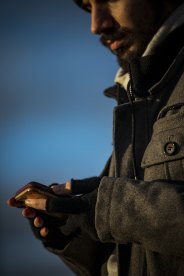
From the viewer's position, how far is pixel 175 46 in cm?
163

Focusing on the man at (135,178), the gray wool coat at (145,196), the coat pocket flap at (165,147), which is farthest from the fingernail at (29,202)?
the coat pocket flap at (165,147)

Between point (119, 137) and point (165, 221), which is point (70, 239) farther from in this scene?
point (165, 221)

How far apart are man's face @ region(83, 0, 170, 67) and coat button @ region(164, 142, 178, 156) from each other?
67 cm

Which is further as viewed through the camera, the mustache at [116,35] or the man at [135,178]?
the mustache at [116,35]

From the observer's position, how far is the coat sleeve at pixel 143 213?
118cm

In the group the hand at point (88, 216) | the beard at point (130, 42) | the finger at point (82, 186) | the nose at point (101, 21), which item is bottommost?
the hand at point (88, 216)

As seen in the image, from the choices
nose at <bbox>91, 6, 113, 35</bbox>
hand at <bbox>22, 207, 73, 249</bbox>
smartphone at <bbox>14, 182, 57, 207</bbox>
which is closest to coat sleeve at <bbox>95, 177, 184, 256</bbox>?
smartphone at <bbox>14, 182, 57, 207</bbox>

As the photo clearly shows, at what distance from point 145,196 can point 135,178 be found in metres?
0.29

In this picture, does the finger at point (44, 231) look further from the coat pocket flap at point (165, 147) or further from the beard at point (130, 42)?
the beard at point (130, 42)

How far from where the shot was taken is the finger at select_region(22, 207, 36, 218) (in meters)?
1.63

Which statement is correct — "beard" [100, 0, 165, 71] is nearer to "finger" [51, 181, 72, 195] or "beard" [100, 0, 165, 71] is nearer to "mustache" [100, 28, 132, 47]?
"mustache" [100, 28, 132, 47]

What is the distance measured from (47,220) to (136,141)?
1.56 ft

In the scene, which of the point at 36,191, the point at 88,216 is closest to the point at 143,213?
the point at 88,216

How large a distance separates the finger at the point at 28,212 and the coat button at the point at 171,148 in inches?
23.9
